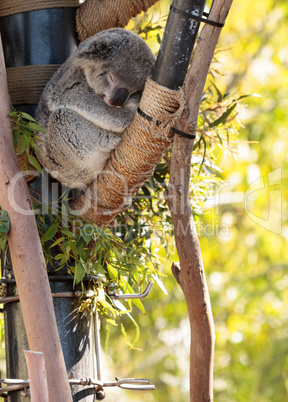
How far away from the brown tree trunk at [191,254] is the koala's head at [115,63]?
60 centimetres

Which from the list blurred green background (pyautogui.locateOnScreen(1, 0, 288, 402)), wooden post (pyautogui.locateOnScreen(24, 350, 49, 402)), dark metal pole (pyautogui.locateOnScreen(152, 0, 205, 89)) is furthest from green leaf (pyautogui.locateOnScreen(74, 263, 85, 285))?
blurred green background (pyautogui.locateOnScreen(1, 0, 288, 402))

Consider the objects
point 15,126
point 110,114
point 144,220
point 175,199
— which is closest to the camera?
point 175,199

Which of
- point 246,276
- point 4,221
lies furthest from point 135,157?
point 246,276

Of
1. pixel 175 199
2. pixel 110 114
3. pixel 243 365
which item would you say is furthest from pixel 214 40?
pixel 243 365

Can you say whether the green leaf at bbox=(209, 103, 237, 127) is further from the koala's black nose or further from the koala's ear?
the koala's ear

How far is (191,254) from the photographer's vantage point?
1.82 m

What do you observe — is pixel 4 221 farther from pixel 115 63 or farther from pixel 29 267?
pixel 115 63

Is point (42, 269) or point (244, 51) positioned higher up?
point (244, 51)

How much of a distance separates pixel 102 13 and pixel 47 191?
85 centimetres

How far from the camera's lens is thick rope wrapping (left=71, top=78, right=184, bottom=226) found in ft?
5.84

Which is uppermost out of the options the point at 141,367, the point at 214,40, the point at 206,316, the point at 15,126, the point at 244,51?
the point at 244,51

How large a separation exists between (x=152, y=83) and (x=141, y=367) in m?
4.79

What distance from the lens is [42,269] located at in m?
1.68

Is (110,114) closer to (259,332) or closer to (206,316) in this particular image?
(206,316)
